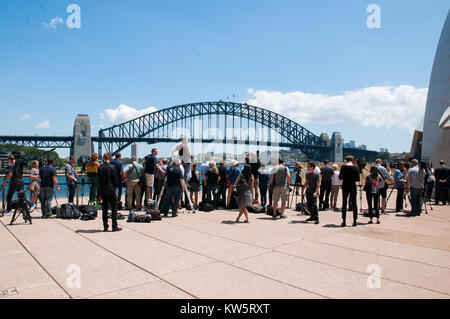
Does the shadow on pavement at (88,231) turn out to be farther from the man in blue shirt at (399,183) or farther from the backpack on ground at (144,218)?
the man in blue shirt at (399,183)

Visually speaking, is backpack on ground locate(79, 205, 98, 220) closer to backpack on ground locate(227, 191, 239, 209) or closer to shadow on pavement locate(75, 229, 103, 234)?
shadow on pavement locate(75, 229, 103, 234)

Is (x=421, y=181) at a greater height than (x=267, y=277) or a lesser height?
greater

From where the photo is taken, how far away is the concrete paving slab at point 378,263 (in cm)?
391

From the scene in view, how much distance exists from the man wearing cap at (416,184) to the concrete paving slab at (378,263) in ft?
17.2

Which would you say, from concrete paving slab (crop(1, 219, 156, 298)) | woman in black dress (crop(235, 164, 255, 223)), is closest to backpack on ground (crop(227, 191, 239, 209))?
woman in black dress (crop(235, 164, 255, 223))

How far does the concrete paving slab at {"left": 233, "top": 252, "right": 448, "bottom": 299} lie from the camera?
3.48 m

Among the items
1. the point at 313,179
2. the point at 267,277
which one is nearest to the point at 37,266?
the point at 267,277

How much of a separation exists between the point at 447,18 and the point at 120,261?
129 feet

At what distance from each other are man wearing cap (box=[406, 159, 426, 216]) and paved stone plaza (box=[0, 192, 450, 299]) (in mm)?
1811

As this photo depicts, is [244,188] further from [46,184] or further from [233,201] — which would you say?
[46,184]

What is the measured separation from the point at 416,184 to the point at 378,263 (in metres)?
5.74

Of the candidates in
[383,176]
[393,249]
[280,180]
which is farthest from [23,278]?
[383,176]
